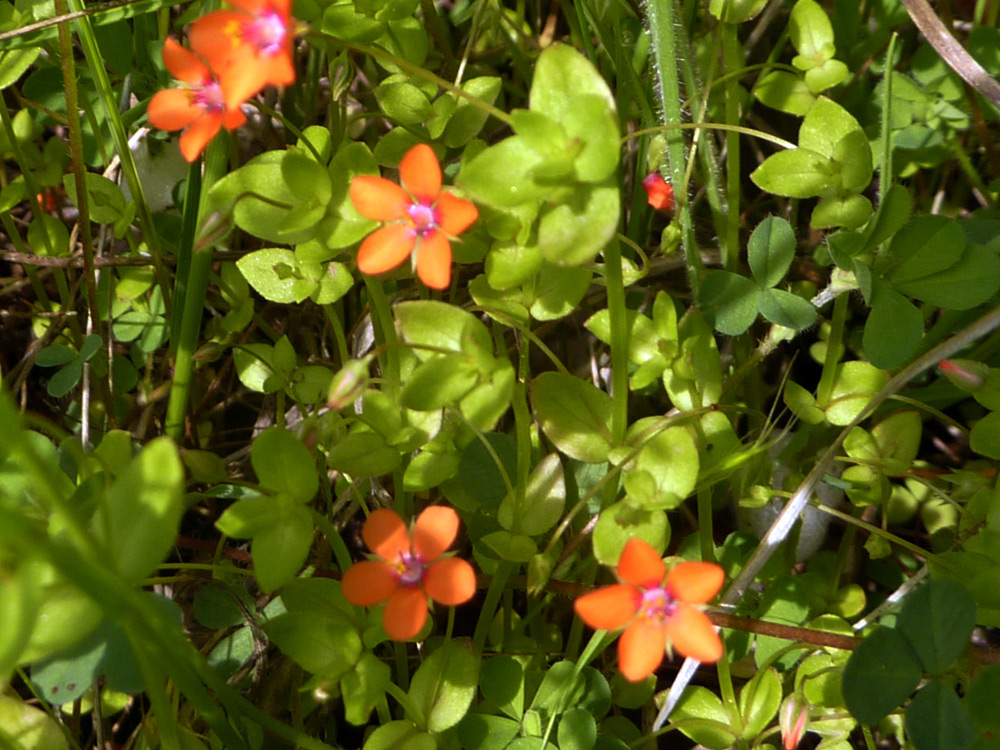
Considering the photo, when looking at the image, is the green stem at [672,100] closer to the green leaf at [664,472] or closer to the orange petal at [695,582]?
the green leaf at [664,472]

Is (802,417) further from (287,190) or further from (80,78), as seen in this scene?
(80,78)

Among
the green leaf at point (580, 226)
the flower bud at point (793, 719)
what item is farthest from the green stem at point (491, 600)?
the green leaf at point (580, 226)

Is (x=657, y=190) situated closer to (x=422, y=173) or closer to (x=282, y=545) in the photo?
(x=422, y=173)

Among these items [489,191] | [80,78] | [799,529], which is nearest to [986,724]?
[799,529]

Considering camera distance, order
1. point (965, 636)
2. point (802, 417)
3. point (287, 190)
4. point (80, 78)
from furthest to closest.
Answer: point (80, 78)
point (802, 417)
point (287, 190)
point (965, 636)

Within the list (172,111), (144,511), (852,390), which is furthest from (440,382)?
(852,390)

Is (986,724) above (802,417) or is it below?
below

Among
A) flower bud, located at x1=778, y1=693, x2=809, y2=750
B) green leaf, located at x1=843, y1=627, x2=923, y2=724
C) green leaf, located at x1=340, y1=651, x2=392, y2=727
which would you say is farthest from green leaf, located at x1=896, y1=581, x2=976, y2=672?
green leaf, located at x1=340, y1=651, x2=392, y2=727
